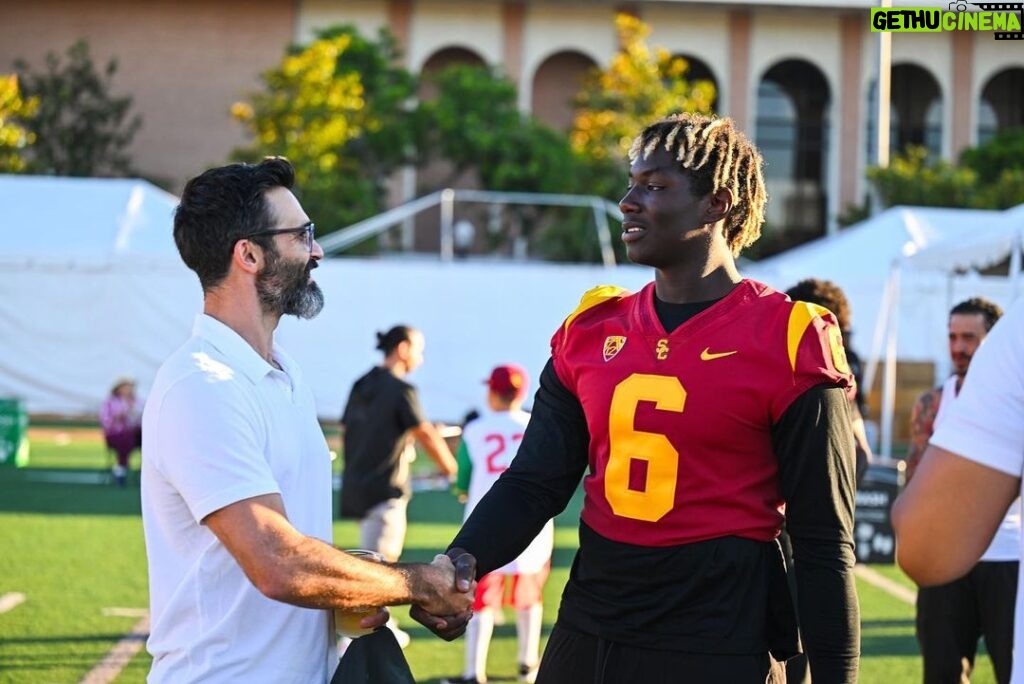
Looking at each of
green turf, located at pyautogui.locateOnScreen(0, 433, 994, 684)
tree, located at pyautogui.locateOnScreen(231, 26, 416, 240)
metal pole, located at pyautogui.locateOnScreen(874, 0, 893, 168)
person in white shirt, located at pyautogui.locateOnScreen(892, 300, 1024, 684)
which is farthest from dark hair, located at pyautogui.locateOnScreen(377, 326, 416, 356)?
tree, located at pyautogui.locateOnScreen(231, 26, 416, 240)

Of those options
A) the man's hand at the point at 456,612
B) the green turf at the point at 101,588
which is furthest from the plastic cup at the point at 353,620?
the green turf at the point at 101,588

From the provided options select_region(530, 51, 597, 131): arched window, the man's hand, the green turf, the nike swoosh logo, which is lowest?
the green turf

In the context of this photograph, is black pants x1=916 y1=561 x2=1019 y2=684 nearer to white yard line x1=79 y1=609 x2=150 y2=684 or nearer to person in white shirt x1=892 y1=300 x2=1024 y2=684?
person in white shirt x1=892 y1=300 x2=1024 y2=684

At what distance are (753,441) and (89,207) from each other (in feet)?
78.1

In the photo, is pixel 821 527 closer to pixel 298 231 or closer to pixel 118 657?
pixel 298 231

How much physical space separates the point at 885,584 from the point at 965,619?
4.92 metres

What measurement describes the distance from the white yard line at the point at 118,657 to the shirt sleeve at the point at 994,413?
5.91m

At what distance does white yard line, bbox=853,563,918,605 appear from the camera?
9938 millimetres

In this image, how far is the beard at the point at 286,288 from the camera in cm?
304

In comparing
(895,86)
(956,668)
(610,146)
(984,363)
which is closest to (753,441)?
(984,363)

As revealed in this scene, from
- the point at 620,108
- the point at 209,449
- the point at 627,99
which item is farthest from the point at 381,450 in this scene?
the point at 620,108

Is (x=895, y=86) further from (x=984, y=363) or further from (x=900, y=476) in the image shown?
(x=984, y=363)

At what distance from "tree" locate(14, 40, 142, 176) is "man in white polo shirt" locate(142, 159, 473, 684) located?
38725 mm

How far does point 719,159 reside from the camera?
130 inches
